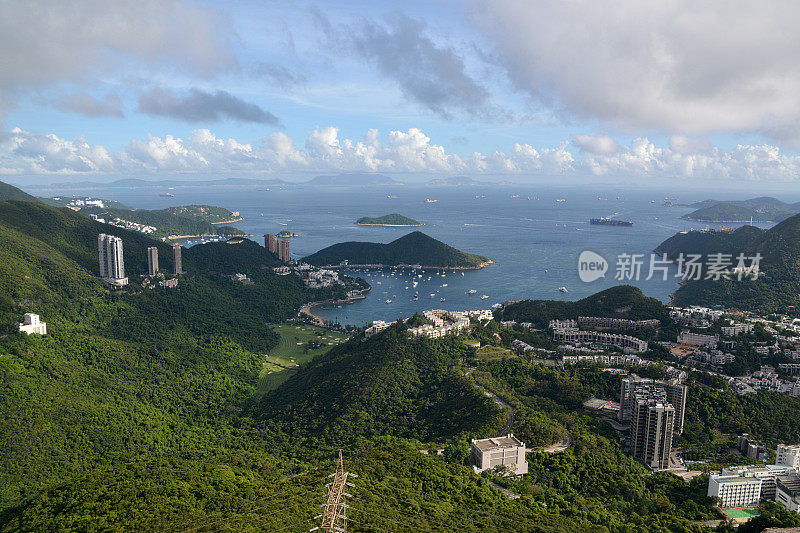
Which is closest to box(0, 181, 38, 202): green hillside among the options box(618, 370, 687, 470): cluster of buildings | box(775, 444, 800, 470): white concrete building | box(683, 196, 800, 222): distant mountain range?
box(618, 370, 687, 470): cluster of buildings

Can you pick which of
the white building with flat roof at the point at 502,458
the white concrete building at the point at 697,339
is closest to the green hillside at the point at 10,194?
the white building with flat roof at the point at 502,458

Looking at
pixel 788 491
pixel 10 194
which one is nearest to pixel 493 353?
pixel 788 491

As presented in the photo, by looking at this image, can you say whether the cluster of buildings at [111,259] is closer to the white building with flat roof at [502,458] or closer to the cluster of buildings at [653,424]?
the white building with flat roof at [502,458]

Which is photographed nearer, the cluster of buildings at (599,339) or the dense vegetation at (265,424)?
the dense vegetation at (265,424)

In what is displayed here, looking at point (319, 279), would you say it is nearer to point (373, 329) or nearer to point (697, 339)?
point (373, 329)

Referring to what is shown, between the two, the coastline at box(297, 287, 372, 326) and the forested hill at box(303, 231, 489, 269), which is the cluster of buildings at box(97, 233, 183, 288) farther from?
the forested hill at box(303, 231, 489, 269)

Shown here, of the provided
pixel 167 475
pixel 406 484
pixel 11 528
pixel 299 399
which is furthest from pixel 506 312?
pixel 11 528

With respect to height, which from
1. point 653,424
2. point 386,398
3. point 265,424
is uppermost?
point 653,424
